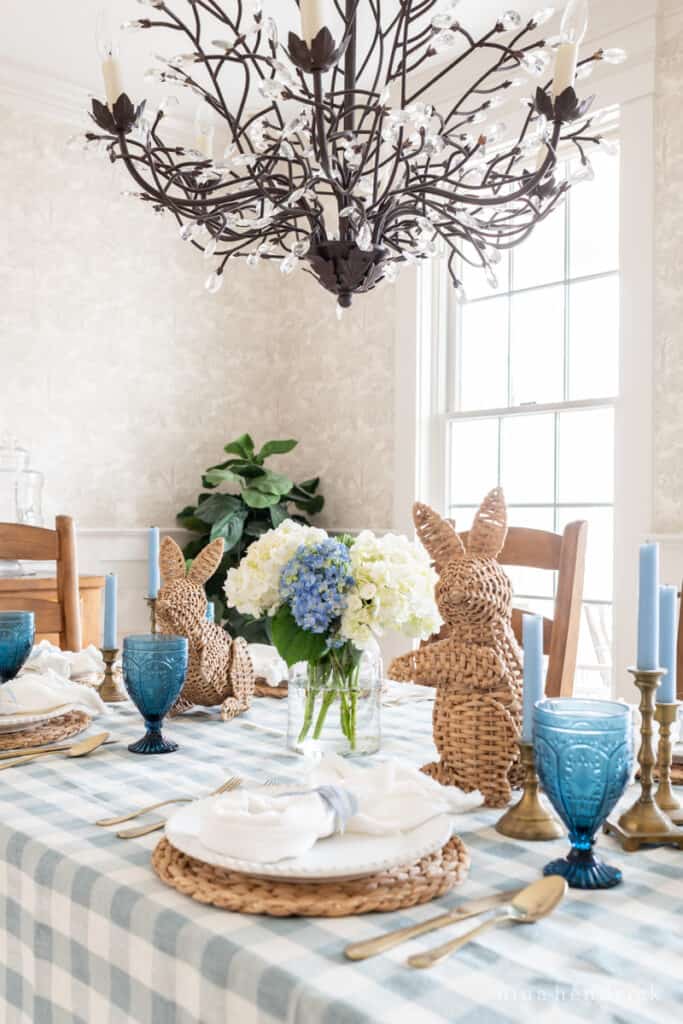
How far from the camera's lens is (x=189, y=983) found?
0.71m

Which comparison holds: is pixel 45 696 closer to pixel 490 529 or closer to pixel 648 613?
pixel 490 529

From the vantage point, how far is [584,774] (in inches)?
31.0

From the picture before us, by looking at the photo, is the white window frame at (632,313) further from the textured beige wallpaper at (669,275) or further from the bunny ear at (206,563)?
the bunny ear at (206,563)

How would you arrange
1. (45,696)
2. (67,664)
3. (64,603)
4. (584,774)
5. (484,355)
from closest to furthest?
(584,774) < (45,696) < (67,664) < (64,603) < (484,355)

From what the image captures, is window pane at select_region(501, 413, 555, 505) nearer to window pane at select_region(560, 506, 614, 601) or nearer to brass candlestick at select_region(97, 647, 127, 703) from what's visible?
window pane at select_region(560, 506, 614, 601)

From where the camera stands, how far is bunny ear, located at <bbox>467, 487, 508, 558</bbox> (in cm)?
114

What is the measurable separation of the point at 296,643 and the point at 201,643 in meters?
0.32

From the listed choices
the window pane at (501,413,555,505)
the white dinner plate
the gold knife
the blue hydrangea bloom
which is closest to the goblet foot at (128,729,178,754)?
the blue hydrangea bloom

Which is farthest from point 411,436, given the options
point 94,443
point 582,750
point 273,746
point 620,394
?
point 582,750

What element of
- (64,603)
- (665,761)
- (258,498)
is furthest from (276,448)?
(665,761)

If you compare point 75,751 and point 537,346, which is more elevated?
point 537,346

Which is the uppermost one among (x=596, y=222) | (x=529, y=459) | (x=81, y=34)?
(x=81, y=34)

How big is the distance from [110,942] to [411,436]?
2.96 m

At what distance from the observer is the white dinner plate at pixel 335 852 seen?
76cm
